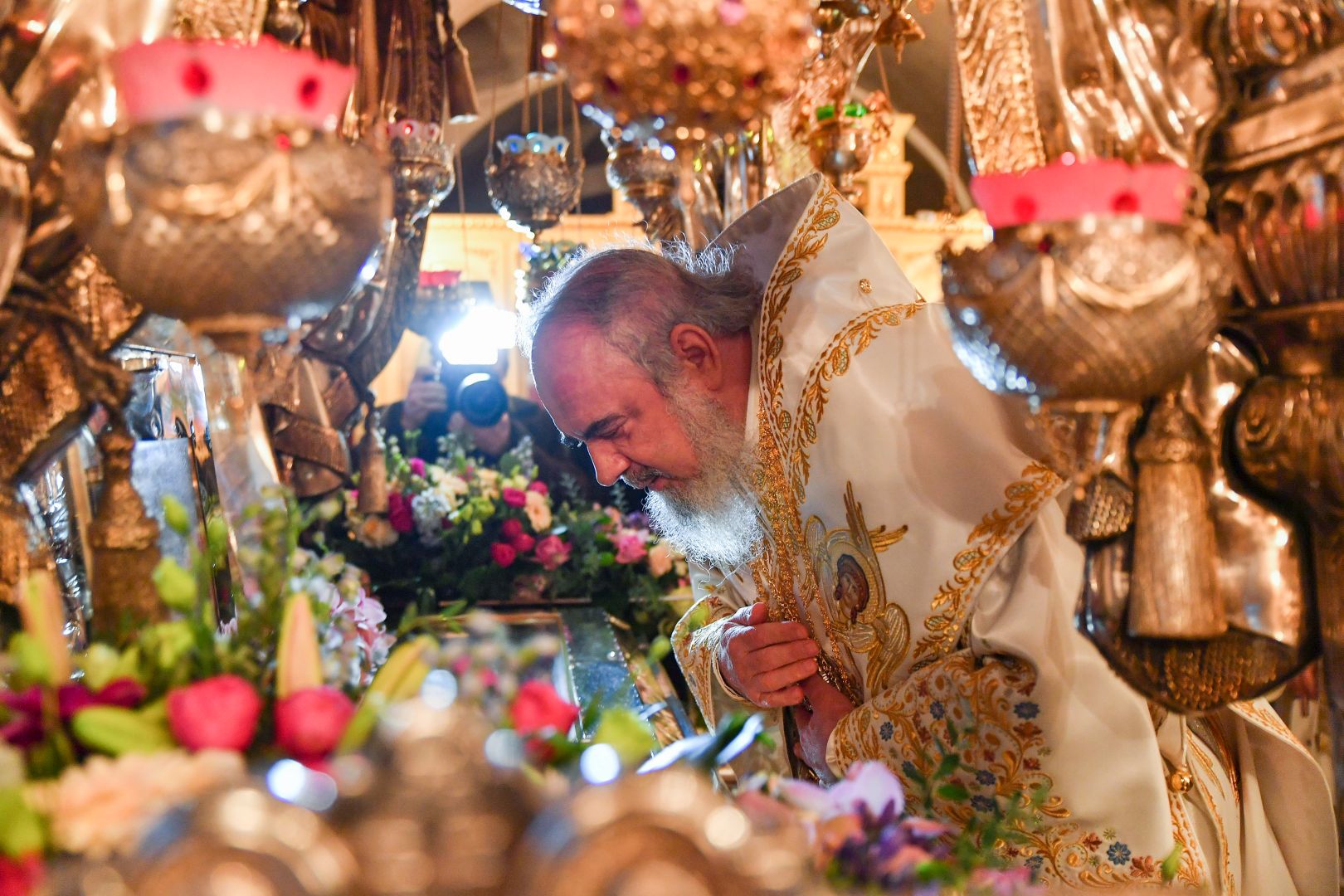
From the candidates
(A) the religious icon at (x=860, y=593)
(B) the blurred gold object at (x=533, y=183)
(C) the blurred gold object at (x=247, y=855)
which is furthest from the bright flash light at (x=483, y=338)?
(C) the blurred gold object at (x=247, y=855)

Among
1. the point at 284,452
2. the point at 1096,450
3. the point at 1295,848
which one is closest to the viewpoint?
the point at 1096,450

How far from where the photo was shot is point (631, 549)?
445cm

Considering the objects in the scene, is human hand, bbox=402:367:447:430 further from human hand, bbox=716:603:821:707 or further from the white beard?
human hand, bbox=716:603:821:707

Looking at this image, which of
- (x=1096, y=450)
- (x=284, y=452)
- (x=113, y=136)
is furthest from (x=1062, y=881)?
(x=284, y=452)

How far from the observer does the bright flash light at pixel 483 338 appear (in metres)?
12.2

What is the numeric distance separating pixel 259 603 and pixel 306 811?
37cm

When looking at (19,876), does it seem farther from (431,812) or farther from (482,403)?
(482,403)

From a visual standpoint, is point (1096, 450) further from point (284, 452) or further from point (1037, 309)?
point (284, 452)

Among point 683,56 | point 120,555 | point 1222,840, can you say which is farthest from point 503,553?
point 683,56

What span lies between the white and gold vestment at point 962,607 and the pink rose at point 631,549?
224 centimetres

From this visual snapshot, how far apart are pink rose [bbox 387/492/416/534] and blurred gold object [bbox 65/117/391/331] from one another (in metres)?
3.48

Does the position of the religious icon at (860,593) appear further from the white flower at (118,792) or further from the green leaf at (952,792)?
the white flower at (118,792)

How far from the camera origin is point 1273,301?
975 mm

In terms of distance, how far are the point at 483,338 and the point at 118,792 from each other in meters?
12.0
